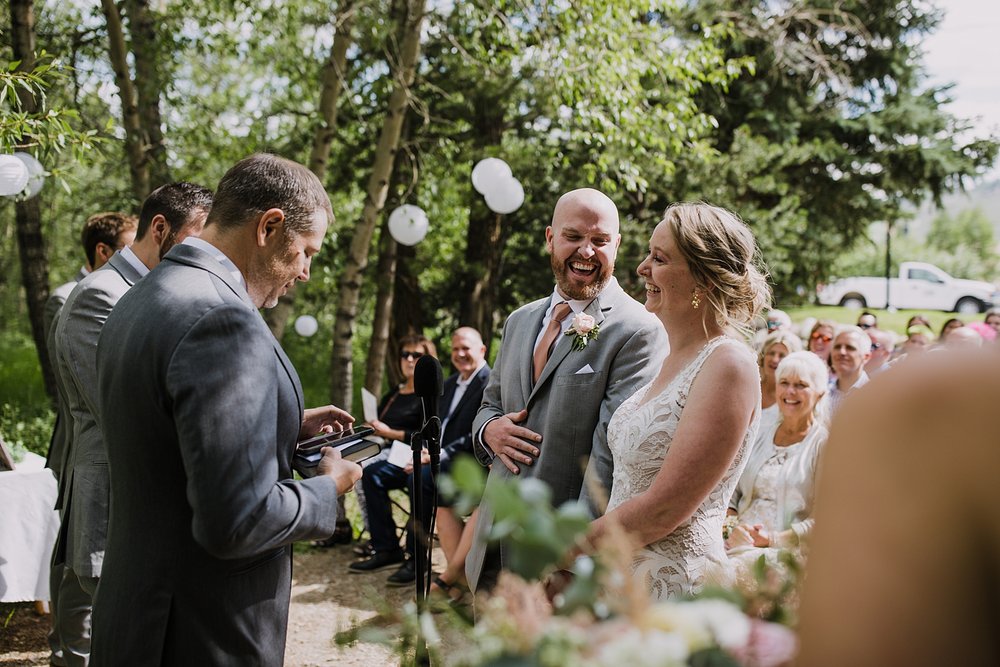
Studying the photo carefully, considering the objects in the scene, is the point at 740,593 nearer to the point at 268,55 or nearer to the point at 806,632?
the point at 806,632

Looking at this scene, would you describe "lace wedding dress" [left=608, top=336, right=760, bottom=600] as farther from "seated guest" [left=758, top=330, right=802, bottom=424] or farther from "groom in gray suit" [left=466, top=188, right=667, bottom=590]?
"seated guest" [left=758, top=330, right=802, bottom=424]

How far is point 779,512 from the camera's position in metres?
4.55

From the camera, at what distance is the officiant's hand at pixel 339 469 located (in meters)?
2.16

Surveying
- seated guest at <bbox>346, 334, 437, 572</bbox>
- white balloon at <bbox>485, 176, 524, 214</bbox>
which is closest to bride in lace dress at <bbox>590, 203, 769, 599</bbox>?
seated guest at <bbox>346, 334, 437, 572</bbox>

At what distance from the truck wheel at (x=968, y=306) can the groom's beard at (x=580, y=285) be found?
2237 cm

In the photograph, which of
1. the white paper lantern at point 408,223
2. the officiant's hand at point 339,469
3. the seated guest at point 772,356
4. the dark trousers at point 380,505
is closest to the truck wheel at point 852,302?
the white paper lantern at point 408,223

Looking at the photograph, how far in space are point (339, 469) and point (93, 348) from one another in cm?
151

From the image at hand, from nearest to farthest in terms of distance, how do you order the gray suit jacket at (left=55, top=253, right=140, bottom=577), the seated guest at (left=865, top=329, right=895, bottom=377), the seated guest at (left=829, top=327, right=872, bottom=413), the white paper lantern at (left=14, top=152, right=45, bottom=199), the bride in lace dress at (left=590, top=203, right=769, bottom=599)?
the bride in lace dress at (left=590, top=203, right=769, bottom=599)
the gray suit jacket at (left=55, top=253, right=140, bottom=577)
the white paper lantern at (left=14, top=152, right=45, bottom=199)
the seated guest at (left=829, top=327, right=872, bottom=413)
the seated guest at (left=865, top=329, right=895, bottom=377)

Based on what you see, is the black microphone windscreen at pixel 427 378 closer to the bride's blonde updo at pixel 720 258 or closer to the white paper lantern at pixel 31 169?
the bride's blonde updo at pixel 720 258

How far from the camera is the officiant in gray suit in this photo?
1.82 metres

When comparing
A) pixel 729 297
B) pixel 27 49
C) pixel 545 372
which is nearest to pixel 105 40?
pixel 27 49

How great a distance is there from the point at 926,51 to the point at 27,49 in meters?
15.2

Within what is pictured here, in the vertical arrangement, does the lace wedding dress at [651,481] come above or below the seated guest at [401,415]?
above

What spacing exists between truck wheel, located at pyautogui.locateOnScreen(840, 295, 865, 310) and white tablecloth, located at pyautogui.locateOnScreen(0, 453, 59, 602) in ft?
99.0
